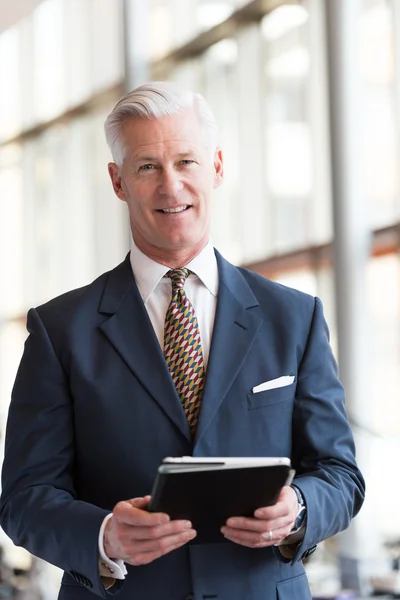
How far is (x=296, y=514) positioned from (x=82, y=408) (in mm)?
421

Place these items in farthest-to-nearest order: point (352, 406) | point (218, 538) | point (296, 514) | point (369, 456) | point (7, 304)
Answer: point (7, 304) → point (352, 406) → point (369, 456) → point (218, 538) → point (296, 514)

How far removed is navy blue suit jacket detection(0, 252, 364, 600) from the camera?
1858 millimetres

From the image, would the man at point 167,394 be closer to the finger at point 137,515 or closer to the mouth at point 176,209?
the mouth at point 176,209

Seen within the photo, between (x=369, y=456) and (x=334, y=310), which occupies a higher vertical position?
(x=334, y=310)

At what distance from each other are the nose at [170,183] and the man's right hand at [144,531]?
550 millimetres

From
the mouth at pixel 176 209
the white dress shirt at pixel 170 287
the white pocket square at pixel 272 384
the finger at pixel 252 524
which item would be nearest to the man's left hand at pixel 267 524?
the finger at pixel 252 524

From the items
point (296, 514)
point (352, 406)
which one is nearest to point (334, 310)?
point (352, 406)

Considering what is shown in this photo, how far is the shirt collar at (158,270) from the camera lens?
203 centimetres

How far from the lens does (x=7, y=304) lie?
1252cm

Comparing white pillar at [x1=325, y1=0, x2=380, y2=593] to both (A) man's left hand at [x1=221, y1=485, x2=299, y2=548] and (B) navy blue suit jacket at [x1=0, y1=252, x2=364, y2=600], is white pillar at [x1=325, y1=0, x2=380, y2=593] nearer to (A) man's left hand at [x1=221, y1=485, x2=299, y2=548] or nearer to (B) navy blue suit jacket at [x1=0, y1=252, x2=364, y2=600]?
(B) navy blue suit jacket at [x1=0, y1=252, x2=364, y2=600]

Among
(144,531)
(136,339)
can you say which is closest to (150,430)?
(136,339)

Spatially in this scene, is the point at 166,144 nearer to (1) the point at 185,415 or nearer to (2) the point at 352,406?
(1) the point at 185,415

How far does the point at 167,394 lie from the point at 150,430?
0.22ft

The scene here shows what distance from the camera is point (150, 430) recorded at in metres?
1.88
